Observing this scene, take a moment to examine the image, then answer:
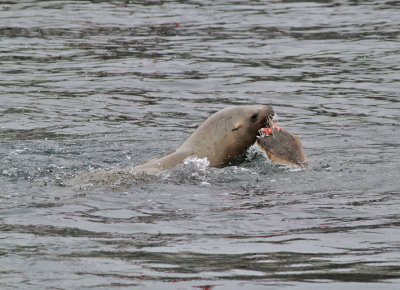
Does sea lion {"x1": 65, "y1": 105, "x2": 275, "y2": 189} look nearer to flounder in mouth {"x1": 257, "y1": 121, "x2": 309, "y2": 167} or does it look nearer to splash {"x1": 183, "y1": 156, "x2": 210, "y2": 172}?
splash {"x1": 183, "y1": 156, "x2": 210, "y2": 172}

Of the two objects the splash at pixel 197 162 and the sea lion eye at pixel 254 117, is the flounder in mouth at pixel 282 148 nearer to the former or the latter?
the sea lion eye at pixel 254 117

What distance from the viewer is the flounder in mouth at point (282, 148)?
9023 millimetres

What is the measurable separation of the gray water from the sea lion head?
0.20 meters

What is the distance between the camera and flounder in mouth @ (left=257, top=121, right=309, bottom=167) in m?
9.02

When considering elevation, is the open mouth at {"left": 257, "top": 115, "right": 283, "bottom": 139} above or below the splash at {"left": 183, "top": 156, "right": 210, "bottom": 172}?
above

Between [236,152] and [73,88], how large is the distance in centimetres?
540

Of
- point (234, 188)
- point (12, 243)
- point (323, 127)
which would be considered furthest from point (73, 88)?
point (12, 243)

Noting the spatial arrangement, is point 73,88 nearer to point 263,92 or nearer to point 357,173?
point 263,92

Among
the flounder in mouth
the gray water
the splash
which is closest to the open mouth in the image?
the flounder in mouth

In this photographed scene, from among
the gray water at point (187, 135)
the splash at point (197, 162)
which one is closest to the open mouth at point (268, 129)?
the gray water at point (187, 135)

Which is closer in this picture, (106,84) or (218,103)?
(218,103)

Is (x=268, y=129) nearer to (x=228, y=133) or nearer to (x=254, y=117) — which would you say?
(x=254, y=117)

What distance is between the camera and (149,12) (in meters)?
21.2

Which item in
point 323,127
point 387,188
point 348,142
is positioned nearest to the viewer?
point 387,188
